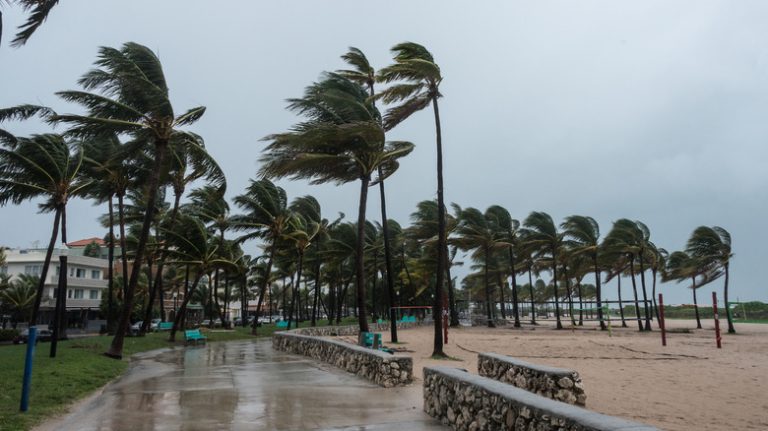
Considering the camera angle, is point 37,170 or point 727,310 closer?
point 37,170

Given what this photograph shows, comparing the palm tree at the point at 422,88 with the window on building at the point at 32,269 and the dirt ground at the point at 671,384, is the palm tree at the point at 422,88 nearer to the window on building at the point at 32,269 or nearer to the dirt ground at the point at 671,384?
the dirt ground at the point at 671,384

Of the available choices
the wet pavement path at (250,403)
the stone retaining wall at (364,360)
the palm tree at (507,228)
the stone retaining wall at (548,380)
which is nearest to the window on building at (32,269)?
the palm tree at (507,228)

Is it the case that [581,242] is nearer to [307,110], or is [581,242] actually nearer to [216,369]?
[307,110]

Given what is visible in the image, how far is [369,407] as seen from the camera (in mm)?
7492

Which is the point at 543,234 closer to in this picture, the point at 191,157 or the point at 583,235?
the point at 583,235

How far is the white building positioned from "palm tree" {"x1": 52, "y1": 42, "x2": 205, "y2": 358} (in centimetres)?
3966

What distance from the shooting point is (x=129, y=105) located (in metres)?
15.7

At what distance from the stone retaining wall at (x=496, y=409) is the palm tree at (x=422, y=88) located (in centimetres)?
879

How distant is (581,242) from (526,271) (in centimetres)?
1766

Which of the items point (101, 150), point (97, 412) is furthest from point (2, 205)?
point (97, 412)

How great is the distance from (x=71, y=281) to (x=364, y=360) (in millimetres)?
48367

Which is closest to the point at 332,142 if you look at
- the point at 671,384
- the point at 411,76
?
the point at 411,76

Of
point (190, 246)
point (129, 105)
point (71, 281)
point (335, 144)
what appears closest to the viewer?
point (129, 105)

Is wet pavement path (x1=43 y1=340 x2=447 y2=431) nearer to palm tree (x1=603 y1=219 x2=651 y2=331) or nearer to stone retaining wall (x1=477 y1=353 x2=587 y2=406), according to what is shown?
stone retaining wall (x1=477 y1=353 x2=587 y2=406)
